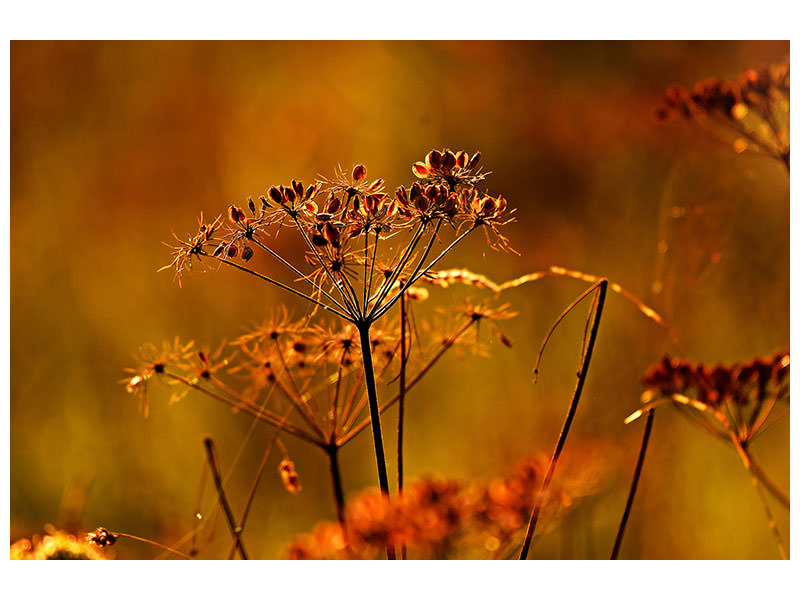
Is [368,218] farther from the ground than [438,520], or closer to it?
farther from the ground

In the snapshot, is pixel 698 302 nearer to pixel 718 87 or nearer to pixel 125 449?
pixel 718 87

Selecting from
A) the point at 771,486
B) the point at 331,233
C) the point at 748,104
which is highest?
the point at 748,104

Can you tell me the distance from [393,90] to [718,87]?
2.52 feet

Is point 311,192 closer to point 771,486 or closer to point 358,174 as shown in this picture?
point 358,174

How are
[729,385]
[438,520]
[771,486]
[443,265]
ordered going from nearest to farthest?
1. [438,520]
2. [729,385]
3. [771,486]
4. [443,265]

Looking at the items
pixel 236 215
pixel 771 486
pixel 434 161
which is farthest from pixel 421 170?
pixel 771 486

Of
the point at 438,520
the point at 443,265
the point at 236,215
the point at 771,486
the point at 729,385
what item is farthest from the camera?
the point at 443,265

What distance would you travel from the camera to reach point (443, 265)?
170cm

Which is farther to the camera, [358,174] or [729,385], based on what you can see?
[729,385]

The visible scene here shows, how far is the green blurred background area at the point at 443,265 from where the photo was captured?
164 cm

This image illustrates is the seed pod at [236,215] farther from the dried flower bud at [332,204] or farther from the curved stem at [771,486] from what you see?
the curved stem at [771,486]
